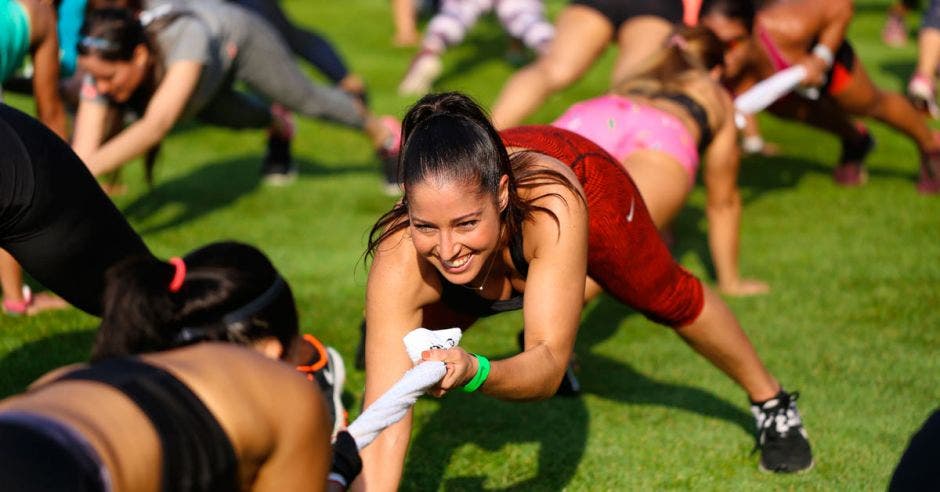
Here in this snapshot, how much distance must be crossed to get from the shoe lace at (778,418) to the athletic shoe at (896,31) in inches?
344

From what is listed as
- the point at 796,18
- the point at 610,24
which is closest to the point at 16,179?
the point at 610,24

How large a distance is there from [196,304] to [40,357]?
2296 millimetres

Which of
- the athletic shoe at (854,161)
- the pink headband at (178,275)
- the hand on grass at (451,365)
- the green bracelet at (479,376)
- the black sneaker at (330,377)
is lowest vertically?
the athletic shoe at (854,161)

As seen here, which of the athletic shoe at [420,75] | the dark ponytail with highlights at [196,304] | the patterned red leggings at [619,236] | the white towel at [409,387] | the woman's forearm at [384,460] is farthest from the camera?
the athletic shoe at [420,75]

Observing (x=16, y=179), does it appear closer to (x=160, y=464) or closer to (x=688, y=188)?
(x=160, y=464)

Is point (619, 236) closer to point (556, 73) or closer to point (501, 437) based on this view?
point (501, 437)

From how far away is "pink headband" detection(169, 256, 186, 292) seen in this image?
256 centimetres

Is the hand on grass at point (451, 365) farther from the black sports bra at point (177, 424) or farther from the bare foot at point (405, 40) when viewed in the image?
the bare foot at point (405, 40)

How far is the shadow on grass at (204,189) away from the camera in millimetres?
6704

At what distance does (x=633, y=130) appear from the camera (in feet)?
15.1

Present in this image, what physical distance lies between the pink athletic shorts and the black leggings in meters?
1.79

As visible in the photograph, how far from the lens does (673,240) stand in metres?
6.71

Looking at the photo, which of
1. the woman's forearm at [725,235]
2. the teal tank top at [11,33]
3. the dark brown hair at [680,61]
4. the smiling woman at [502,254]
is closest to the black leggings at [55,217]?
the smiling woman at [502,254]

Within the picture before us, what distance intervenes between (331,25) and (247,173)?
4.53 metres
